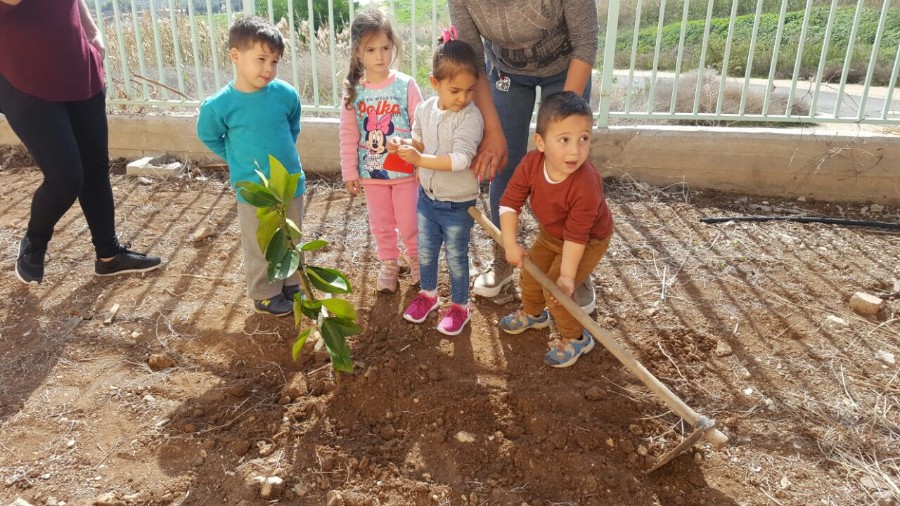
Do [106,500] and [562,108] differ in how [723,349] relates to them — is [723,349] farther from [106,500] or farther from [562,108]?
[106,500]

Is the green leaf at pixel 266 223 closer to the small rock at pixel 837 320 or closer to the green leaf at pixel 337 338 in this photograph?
the green leaf at pixel 337 338

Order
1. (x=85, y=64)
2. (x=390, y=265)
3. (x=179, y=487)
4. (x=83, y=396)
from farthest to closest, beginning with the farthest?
1. (x=390, y=265)
2. (x=85, y=64)
3. (x=83, y=396)
4. (x=179, y=487)

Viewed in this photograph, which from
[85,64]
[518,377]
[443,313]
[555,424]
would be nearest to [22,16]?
[85,64]

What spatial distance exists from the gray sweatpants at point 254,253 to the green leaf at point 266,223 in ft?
2.13

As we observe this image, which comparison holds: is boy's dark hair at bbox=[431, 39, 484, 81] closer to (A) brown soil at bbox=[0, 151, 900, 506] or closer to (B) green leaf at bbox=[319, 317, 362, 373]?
(B) green leaf at bbox=[319, 317, 362, 373]

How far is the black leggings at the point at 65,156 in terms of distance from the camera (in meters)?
3.00

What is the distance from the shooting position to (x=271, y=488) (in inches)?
84.0

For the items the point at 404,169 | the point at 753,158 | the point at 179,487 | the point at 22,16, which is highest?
the point at 22,16

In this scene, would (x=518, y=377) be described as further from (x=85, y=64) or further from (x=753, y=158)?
(x=753, y=158)

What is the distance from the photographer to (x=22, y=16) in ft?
9.36

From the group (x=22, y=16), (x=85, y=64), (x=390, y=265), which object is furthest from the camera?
(x=390, y=265)

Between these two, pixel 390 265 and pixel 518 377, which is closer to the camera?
pixel 518 377

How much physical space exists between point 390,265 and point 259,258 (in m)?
0.67

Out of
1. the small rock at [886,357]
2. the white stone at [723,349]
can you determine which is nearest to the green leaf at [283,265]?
the white stone at [723,349]
